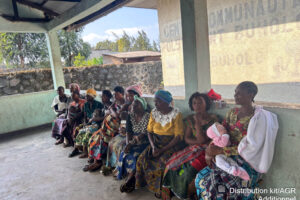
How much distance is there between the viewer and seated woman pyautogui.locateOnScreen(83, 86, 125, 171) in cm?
349

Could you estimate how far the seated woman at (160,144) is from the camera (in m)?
2.61

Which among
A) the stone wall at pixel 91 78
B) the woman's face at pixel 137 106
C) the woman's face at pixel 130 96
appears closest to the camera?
the woman's face at pixel 137 106

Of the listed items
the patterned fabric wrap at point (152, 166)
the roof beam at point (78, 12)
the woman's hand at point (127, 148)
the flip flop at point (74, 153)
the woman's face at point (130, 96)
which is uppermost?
the roof beam at point (78, 12)

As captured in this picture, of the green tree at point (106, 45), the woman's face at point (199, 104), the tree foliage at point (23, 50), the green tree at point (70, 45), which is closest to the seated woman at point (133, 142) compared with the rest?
the woman's face at point (199, 104)

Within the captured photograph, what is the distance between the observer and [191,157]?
91.6 inches

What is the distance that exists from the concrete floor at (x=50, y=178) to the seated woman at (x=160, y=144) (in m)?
0.21

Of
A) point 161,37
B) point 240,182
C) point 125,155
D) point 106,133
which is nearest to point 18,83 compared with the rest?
point 161,37

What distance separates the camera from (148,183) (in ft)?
8.69

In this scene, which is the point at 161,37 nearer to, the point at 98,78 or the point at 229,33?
the point at 229,33

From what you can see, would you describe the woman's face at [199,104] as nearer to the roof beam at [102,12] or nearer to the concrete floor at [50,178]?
the concrete floor at [50,178]

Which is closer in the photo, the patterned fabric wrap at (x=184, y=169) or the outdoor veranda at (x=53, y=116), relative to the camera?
the outdoor veranda at (x=53, y=116)

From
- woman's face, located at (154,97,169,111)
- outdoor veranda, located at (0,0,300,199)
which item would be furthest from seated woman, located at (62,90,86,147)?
woman's face, located at (154,97,169,111)

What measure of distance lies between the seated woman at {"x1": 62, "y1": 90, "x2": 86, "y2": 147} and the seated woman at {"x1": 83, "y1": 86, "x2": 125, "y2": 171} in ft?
3.10

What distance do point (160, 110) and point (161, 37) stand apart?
14.2 ft
